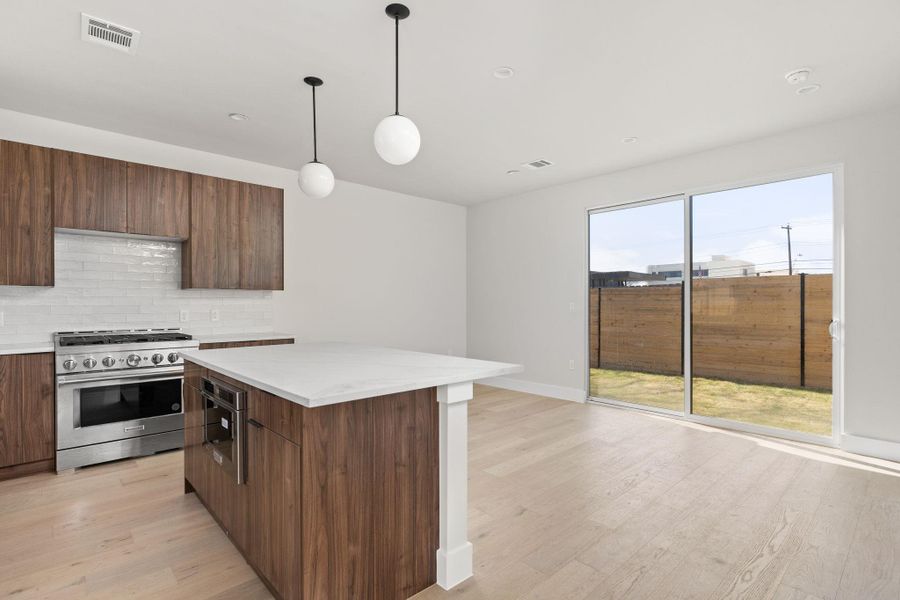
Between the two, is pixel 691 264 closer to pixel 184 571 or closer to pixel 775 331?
pixel 775 331

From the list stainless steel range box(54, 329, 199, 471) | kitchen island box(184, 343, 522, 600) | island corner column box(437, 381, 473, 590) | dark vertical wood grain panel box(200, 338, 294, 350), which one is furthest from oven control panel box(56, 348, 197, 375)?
island corner column box(437, 381, 473, 590)

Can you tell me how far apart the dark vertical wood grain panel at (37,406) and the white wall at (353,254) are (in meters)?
0.67

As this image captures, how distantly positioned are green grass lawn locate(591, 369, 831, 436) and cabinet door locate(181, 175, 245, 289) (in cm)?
414

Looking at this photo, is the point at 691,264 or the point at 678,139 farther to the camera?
the point at 691,264

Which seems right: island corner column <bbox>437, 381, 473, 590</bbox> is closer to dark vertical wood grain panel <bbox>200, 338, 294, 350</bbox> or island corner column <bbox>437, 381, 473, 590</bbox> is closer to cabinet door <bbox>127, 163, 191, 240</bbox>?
dark vertical wood grain panel <bbox>200, 338, 294, 350</bbox>

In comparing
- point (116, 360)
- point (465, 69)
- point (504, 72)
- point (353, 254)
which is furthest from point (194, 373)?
point (353, 254)

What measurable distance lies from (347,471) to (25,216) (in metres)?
3.27

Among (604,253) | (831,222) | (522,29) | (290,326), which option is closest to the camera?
(522,29)

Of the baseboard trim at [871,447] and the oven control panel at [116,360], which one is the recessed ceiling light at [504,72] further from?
the baseboard trim at [871,447]

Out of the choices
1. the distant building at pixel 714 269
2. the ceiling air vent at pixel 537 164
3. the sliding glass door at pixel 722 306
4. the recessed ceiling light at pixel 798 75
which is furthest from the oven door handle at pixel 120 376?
the recessed ceiling light at pixel 798 75

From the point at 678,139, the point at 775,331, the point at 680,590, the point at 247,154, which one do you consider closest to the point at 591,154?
the point at 678,139

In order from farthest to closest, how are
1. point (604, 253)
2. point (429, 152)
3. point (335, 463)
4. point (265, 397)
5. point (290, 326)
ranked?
point (604, 253), point (290, 326), point (429, 152), point (265, 397), point (335, 463)

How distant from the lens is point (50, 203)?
3.22m

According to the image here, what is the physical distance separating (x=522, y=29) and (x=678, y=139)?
233 cm
